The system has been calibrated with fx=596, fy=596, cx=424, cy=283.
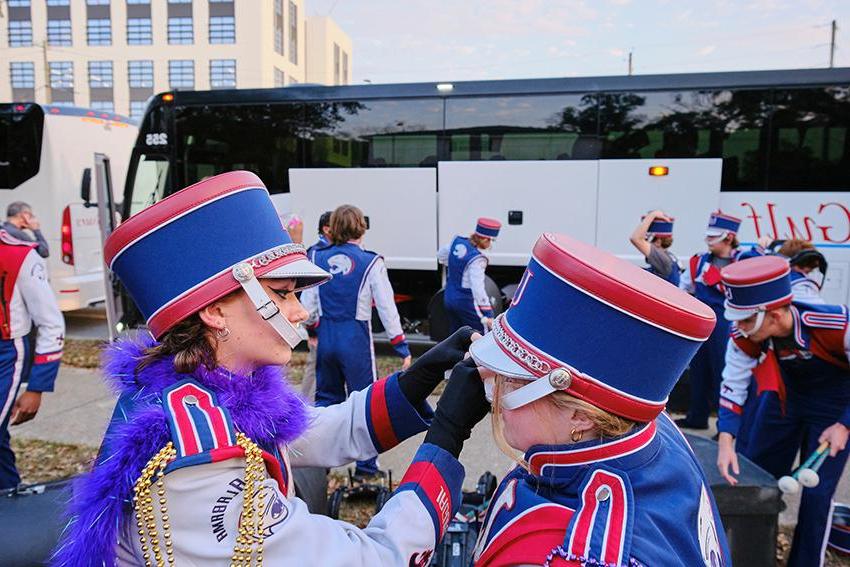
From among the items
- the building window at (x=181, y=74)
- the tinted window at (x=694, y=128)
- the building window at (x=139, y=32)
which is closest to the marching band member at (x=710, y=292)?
the tinted window at (x=694, y=128)

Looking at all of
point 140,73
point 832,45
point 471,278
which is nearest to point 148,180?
point 471,278

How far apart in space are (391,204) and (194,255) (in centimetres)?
709

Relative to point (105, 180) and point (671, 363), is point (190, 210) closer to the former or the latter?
point (671, 363)

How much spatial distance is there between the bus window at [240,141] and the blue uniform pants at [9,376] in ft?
17.4

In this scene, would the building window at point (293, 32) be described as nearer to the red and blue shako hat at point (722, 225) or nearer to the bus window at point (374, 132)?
the bus window at point (374, 132)

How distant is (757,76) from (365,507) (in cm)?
695

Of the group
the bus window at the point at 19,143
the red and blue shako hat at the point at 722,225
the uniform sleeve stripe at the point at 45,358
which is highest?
the bus window at the point at 19,143

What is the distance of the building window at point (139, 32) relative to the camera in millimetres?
50219

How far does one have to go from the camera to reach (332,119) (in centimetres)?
866

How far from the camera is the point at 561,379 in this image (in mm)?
1227

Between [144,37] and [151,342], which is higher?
[144,37]

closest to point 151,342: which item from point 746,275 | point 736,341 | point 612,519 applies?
point 612,519

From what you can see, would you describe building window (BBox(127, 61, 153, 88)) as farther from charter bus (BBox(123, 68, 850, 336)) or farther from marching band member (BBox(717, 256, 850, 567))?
marching band member (BBox(717, 256, 850, 567))

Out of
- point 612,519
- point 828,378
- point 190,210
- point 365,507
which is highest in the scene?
point 190,210
